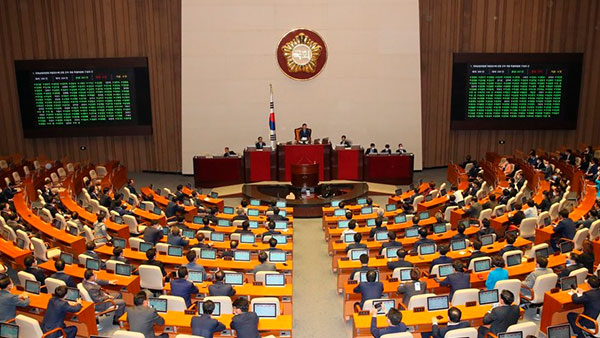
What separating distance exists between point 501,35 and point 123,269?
1813cm

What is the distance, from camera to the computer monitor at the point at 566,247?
10008 mm

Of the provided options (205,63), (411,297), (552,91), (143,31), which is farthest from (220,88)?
(411,297)

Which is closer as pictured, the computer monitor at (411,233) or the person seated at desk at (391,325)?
the person seated at desk at (391,325)

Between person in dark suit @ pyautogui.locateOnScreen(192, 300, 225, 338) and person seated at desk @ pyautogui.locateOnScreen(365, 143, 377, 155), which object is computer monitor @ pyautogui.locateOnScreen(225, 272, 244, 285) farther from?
person seated at desk @ pyautogui.locateOnScreen(365, 143, 377, 155)

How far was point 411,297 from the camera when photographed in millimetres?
7867

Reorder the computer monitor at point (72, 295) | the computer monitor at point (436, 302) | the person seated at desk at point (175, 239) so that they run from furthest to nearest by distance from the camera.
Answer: the person seated at desk at point (175, 239) → the computer monitor at point (72, 295) → the computer monitor at point (436, 302)

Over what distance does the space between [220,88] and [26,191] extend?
8031 mm

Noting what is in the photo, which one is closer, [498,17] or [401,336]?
[401,336]

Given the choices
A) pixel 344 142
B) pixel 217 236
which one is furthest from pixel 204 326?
pixel 344 142

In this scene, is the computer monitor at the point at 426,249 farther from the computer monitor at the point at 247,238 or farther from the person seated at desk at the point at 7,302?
the person seated at desk at the point at 7,302

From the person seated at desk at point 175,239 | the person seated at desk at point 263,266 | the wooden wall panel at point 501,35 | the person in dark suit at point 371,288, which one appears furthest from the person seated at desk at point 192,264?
the wooden wall panel at point 501,35

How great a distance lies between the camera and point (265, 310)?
7.80 meters

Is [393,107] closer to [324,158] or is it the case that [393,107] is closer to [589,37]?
[324,158]

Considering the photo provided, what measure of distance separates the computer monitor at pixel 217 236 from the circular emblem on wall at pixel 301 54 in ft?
34.4
